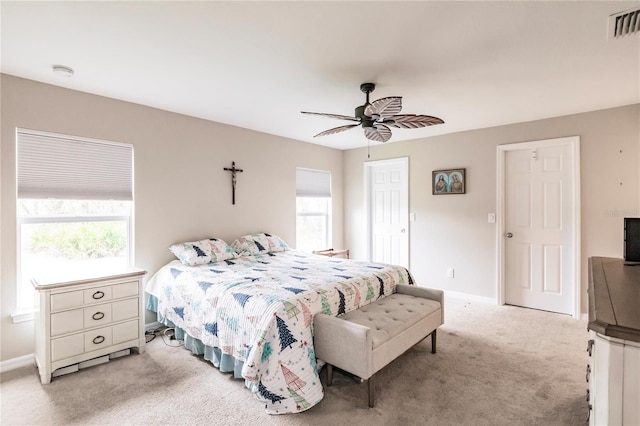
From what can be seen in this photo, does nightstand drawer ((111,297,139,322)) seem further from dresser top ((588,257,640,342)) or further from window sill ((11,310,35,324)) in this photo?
dresser top ((588,257,640,342))

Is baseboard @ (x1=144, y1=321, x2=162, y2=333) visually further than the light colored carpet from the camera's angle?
Yes

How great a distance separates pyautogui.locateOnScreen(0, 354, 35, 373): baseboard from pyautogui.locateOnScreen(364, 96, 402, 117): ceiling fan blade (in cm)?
344

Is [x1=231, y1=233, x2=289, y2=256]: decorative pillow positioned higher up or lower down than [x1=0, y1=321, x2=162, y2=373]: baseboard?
higher up

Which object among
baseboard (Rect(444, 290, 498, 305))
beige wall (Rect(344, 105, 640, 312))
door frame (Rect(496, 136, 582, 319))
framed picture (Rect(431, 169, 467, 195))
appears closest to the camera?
beige wall (Rect(344, 105, 640, 312))

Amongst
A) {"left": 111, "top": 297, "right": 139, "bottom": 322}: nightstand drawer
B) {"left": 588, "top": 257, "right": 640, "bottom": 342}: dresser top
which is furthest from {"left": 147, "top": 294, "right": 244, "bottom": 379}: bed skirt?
{"left": 588, "top": 257, "right": 640, "bottom": 342}: dresser top

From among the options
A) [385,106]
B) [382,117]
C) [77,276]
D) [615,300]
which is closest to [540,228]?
[382,117]

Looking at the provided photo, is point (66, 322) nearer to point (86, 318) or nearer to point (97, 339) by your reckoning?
point (86, 318)

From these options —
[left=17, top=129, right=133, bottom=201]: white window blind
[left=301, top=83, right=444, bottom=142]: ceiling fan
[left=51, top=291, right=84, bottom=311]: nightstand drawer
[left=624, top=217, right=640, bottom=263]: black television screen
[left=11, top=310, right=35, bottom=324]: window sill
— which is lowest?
[left=11, top=310, right=35, bottom=324]: window sill

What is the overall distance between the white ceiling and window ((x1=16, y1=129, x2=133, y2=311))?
0.58 meters

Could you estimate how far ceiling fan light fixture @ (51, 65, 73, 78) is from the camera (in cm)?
247

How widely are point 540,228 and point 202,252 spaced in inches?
159

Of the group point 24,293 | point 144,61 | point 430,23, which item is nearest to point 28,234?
point 24,293

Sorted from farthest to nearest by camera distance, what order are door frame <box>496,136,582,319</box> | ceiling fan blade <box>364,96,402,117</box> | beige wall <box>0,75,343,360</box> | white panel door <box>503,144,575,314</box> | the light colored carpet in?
white panel door <box>503,144,575,314</box>
door frame <box>496,136,582,319</box>
beige wall <box>0,75,343,360</box>
ceiling fan blade <box>364,96,402,117</box>
the light colored carpet

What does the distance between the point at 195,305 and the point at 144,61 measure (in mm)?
1952
